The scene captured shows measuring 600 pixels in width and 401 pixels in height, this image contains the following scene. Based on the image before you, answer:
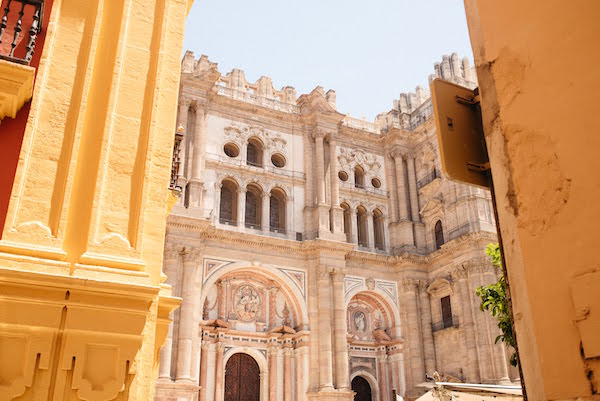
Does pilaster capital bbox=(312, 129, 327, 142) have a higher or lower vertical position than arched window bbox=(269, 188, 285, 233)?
higher

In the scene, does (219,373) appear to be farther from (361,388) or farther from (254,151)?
(254,151)

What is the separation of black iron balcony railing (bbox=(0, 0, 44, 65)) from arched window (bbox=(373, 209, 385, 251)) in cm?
2206

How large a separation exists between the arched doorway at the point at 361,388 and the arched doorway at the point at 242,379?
4588 mm

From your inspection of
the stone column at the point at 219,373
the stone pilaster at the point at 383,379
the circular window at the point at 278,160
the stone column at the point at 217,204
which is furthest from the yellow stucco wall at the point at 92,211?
the stone pilaster at the point at 383,379

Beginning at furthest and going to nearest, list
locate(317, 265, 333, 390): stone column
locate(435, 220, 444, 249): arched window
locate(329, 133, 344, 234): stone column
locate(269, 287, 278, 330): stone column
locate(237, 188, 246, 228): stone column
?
locate(435, 220, 444, 249): arched window
locate(329, 133, 344, 234): stone column
locate(237, 188, 246, 228): stone column
locate(269, 287, 278, 330): stone column
locate(317, 265, 333, 390): stone column

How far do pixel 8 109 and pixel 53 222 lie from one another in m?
1.10

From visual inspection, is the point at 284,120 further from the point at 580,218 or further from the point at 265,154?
the point at 580,218

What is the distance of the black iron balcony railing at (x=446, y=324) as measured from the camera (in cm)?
2327

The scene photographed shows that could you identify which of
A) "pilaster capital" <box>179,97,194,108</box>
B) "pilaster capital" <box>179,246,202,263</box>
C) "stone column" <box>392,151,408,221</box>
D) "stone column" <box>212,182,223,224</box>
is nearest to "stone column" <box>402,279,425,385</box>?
"stone column" <box>392,151,408,221</box>

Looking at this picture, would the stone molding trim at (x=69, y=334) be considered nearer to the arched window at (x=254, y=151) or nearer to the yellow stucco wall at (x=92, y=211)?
the yellow stucco wall at (x=92, y=211)

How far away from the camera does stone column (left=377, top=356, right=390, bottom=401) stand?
23.7 meters

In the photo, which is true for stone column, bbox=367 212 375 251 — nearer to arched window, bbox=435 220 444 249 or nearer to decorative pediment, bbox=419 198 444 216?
decorative pediment, bbox=419 198 444 216

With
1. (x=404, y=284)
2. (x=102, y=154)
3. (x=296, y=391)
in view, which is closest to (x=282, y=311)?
(x=296, y=391)

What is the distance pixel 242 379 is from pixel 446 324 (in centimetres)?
916
